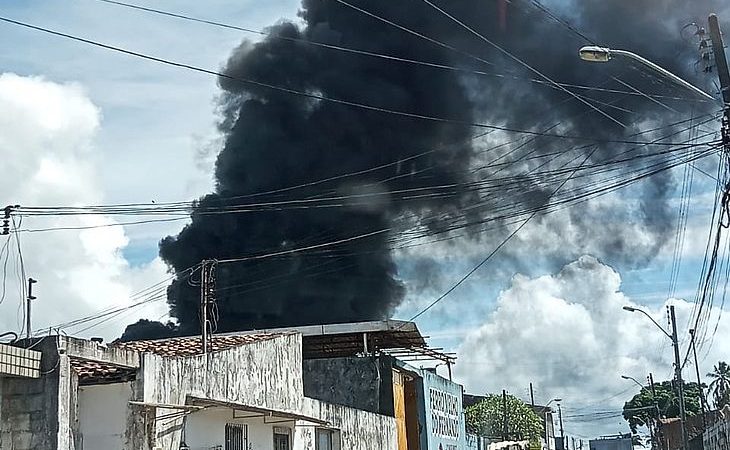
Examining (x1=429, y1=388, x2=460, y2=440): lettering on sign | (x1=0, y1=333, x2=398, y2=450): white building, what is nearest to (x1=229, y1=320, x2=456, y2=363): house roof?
(x1=429, y1=388, x2=460, y2=440): lettering on sign

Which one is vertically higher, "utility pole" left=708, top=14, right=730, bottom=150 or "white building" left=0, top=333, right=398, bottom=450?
"utility pole" left=708, top=14, right=730, bottom=150

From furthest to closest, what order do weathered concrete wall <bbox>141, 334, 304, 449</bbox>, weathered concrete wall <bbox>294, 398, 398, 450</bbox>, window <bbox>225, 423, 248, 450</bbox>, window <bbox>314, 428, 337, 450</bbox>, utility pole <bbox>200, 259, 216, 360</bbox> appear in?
window <bbox>314, 428, 337, 450</bbox>, weathered concrete wall <bbox>294, 398, 398, 450</bbox>, utility pole <bbox>200, 259, 216, 360</bbox>, window <bbox>225, 423, 248, 450</bbox>, weathered concrete wall <bbox>141, 334, 304, 449</bbox>

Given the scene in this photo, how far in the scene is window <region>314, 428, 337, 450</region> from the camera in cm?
2459

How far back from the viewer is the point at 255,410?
18562 mm

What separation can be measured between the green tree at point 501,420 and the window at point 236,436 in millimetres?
47824

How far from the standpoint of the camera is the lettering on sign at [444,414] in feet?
129

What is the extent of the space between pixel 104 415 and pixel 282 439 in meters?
7.77

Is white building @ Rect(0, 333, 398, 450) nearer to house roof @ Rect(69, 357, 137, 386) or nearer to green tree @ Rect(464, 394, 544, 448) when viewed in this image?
house roof @ Rect(69, 357, 137, 386)

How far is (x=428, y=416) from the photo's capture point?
125ft

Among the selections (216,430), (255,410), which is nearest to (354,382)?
(255,410)

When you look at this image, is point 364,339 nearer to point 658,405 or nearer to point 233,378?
point 233,378

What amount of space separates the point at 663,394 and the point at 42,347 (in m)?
97.6

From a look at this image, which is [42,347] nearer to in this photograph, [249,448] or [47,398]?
[47,398]

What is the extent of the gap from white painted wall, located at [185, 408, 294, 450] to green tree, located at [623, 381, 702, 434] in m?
77.5
